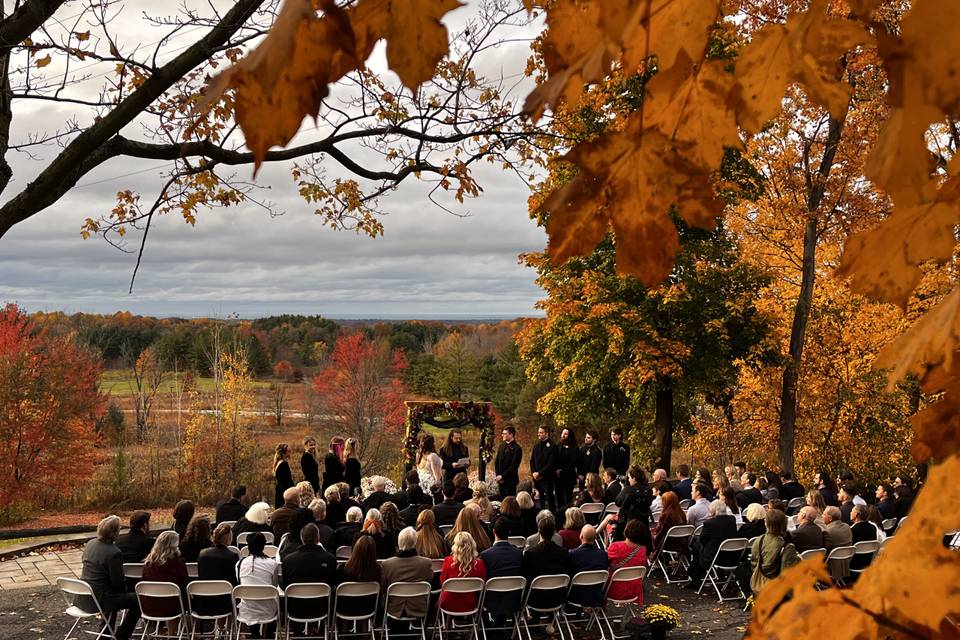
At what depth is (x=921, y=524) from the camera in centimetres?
70

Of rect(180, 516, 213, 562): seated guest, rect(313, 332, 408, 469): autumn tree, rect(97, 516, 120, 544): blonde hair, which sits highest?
rect(97, 516, 120, 544): blonde hair

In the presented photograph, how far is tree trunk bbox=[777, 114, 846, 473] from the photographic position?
55.1ft

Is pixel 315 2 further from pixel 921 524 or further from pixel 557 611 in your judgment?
pixel 557 611

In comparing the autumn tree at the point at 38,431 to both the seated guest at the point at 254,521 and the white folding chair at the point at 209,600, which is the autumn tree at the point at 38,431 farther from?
the white folding chair at the point at 209,600

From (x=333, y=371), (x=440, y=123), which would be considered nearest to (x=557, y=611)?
(x=440, y=123)

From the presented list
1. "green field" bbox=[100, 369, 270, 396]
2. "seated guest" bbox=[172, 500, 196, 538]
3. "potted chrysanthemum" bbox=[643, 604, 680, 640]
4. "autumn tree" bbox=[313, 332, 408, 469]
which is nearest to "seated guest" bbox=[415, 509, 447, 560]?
"potted chrysanthemum" bbox=[643, 604, 680, 640]

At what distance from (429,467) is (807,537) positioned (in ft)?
24.0

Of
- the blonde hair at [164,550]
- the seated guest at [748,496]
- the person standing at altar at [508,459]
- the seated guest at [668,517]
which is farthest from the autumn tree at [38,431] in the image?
the seated guest at [748,496]

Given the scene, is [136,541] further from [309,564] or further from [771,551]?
[771,551]

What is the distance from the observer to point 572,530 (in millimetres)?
9109

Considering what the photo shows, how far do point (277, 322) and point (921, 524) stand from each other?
81263 mm

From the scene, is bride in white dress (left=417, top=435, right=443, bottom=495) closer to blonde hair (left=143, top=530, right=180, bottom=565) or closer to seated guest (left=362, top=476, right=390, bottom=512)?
seated guest (left=362, top=476, right=390, bottom=512)

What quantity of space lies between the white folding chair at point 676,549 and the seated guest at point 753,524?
0.75 metres

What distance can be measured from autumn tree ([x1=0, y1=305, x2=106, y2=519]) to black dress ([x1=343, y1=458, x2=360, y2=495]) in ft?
60.2
